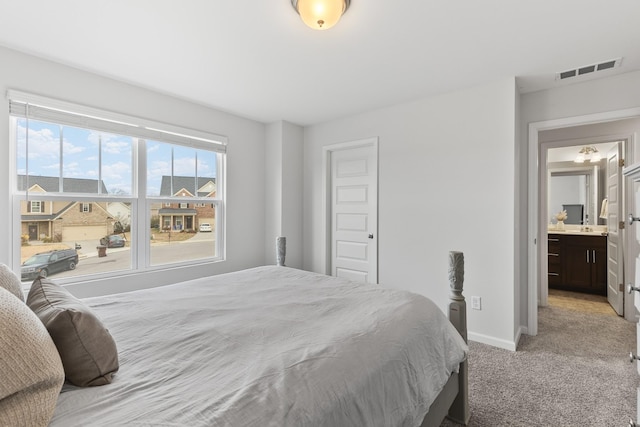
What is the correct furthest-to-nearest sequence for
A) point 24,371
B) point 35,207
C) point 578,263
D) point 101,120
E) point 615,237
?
point 578,263
point 615,237
point 101,120
point 35,207
point 24,371

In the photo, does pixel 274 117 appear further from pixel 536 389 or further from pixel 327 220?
pixel 536 389

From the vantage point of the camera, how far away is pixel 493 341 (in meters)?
2.84

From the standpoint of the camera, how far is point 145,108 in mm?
3051

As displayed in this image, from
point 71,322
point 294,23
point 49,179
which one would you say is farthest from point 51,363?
point 49,179

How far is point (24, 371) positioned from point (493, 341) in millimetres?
3257

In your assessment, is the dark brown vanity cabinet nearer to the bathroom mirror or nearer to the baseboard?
the bathroom mirror

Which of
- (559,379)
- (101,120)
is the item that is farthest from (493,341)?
(101,120)

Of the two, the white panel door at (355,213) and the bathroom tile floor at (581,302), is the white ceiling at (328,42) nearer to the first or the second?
the white panel door at (355,213)

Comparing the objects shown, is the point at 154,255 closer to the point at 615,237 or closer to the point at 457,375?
the point at 457,375

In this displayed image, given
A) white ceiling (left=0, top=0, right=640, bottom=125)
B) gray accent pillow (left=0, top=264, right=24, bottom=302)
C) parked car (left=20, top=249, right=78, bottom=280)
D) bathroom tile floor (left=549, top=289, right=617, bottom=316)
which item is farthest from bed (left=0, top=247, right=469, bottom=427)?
bathroom tile floor (left=549, top=289, right=617, bottom=316)

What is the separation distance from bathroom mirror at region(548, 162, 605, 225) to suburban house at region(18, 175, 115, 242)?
678 cm

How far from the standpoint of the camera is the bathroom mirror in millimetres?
5117

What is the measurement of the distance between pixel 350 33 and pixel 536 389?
2783mm

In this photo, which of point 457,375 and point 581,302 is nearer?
point 457,375
